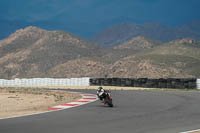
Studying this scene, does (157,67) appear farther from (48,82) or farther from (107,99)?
(107,99)

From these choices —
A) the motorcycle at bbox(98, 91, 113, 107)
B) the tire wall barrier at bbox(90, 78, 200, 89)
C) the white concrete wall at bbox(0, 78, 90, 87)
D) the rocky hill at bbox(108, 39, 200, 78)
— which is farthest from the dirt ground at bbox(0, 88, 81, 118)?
the rocky hill at bbox(108, 39, 200, 78)

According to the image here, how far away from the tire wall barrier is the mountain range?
38485mm

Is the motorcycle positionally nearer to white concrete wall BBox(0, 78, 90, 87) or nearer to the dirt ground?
the dirt ground

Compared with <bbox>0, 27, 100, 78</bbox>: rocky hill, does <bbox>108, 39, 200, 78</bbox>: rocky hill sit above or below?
below

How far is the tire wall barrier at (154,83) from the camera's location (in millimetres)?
34741

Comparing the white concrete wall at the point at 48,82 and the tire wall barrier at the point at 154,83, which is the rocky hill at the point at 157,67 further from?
the tire wall barrier at the point at 154,83

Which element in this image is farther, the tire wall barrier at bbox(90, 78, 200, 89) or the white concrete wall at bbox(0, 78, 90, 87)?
the white concrete wall at bbox(0, 78, 90, 87)

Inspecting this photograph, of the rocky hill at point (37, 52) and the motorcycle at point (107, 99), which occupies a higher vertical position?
the rocky hill at point (37, 52)

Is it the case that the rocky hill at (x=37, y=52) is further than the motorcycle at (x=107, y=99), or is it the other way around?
the rocky hill at (x=37, y=52)

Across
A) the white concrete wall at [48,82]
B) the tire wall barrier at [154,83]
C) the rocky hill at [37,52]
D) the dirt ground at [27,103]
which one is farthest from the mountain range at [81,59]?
the dirt ground at [27,103]

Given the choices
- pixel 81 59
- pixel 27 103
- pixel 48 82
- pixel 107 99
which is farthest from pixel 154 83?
pixel 81 59

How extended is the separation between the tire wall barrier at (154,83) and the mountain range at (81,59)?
38485mm

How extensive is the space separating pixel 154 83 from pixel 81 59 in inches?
2972

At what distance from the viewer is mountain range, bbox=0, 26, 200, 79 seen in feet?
305
